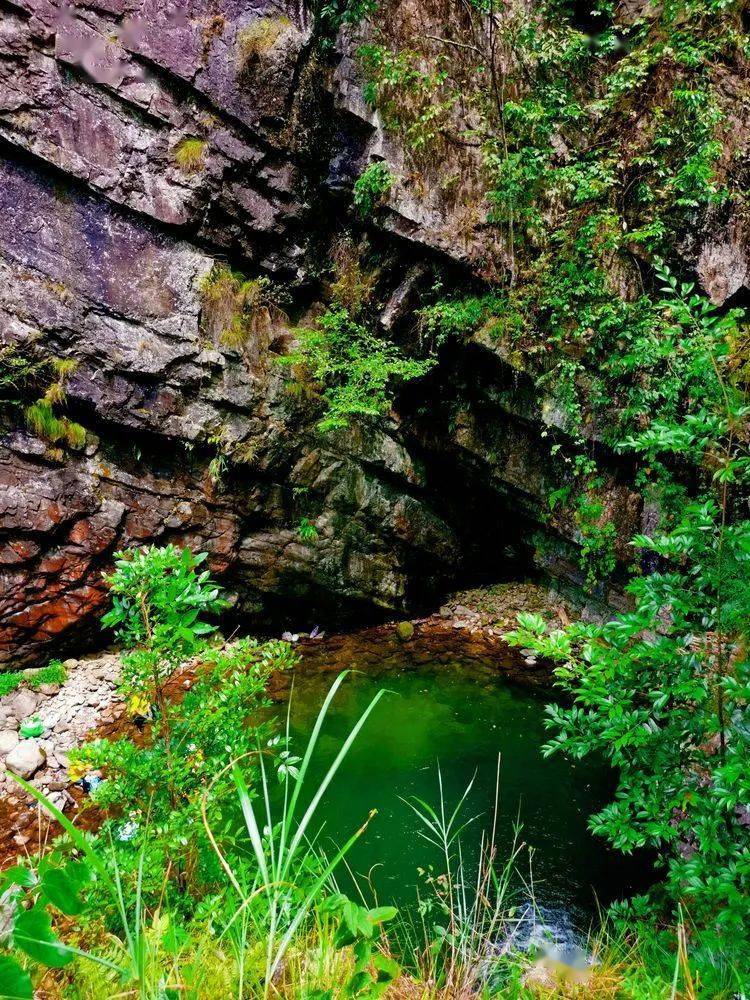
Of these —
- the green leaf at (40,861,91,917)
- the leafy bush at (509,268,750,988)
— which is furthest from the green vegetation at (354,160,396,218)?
the green leaf at (40,861,91,917)

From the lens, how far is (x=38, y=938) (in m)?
0.80

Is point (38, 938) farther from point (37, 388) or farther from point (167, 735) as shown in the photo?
point (37, 388)

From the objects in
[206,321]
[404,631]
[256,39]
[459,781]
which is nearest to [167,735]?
[459,781]

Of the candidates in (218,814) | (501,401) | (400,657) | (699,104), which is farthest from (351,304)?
(218,814)

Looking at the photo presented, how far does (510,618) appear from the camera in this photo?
22.7ft

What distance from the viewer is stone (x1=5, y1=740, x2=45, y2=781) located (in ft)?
13.2

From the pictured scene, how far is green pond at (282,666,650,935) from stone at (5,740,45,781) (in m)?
2.15

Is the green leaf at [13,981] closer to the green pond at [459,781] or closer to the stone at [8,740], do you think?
the green pond at [459,781]

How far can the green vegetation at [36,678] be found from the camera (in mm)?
4820

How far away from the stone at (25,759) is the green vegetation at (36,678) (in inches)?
33.3

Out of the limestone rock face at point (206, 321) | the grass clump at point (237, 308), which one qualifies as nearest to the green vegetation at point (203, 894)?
Answer: the limestone rock face at point (206, 321)

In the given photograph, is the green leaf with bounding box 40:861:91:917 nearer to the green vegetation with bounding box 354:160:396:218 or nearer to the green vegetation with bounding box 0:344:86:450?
the green vegetation with bounding box 0:344:86:450

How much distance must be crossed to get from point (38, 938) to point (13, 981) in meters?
0.09

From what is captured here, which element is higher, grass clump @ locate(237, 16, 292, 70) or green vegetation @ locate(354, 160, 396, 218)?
grass clump @ locate(237, 16, 292, 70)
